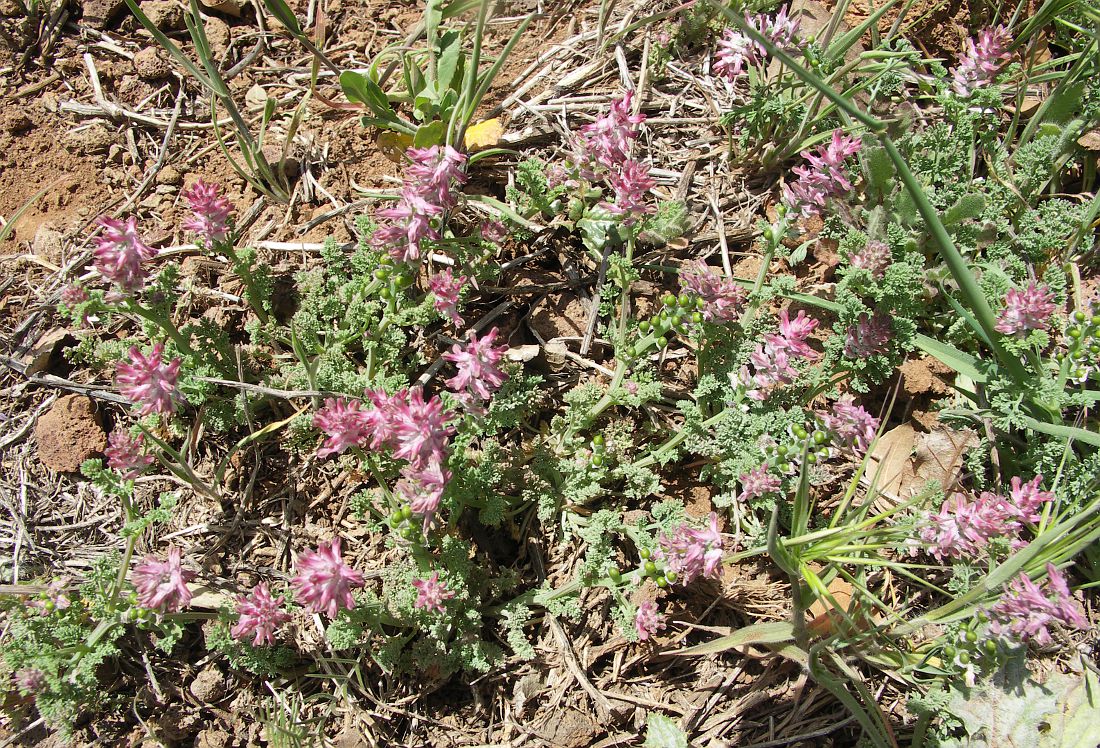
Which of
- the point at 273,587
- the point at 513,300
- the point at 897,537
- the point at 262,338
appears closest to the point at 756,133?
the point at 513,300

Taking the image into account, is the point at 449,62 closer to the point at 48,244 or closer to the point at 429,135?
the point at 429,135

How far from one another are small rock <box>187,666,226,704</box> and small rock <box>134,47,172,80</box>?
3050 millimetres

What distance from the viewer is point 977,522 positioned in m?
2.94

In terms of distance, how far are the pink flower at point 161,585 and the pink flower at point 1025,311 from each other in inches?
131

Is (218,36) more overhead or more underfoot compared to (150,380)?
more overhead

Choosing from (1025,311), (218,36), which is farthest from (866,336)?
(218,36)

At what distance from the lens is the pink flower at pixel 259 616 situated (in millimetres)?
2836

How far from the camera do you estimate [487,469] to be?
10.1 feet

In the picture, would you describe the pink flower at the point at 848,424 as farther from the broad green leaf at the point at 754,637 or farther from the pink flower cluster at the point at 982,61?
the pink flower cluster at the point at 982,61

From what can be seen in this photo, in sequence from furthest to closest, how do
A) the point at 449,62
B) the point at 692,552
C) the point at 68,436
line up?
1. the point at 449,62
2. the point at 68,436
3. the point at 692,552

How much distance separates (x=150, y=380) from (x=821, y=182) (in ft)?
9.26

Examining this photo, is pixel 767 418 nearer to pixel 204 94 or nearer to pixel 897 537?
pixel 897 537

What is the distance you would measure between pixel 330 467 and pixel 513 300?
117 cm

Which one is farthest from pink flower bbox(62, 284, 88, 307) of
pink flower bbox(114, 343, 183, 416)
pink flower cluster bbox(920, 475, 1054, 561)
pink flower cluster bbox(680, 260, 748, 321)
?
pink flower cluster bbox(920, 475, 1054, 561)
